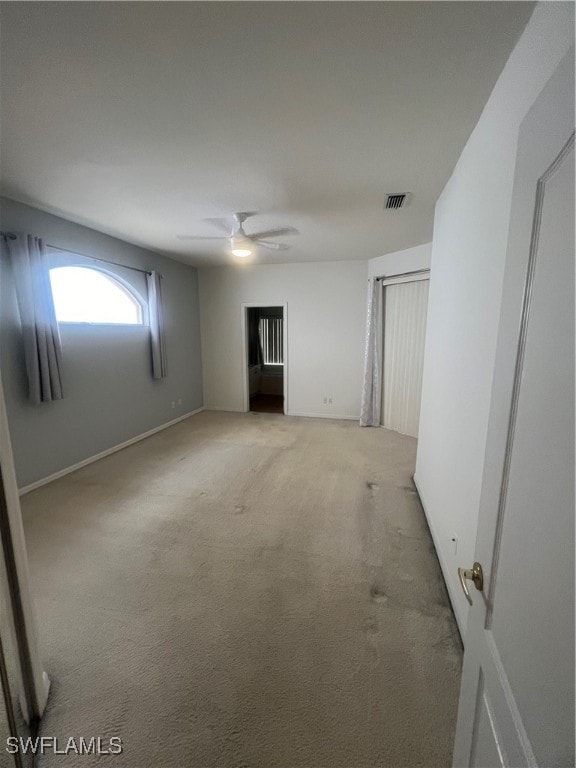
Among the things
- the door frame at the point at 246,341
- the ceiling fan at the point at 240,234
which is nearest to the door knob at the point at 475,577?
the ceiling fan at the point at 240,234

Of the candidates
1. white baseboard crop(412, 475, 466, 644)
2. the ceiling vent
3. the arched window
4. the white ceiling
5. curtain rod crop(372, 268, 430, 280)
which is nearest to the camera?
the white ceiling

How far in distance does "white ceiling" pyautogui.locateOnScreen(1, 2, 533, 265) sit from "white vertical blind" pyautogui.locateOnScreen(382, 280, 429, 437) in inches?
66.7

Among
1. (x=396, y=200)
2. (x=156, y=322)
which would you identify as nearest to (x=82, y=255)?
(x=156, y=322)

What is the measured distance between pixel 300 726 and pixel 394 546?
1177mm

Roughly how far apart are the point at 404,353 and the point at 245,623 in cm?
371

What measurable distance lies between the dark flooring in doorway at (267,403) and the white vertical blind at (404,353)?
208 cm

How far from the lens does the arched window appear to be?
3021 mm

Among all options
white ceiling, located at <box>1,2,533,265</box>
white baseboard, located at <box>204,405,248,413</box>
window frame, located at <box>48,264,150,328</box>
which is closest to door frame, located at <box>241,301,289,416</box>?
white baseboard, located at <box>204,405,248,413</box>

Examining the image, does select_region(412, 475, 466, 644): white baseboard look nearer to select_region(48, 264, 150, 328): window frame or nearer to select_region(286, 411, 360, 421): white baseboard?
select_region(286, 411, 360, 421): white baseboard

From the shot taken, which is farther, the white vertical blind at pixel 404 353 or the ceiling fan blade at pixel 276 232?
the white vertical blind at pixel 404 353

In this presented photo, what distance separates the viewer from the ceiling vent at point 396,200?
7.66 feet

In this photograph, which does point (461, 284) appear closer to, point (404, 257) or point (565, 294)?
point (565, 294)

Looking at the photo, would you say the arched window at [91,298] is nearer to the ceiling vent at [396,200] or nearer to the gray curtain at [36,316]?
the gray curtain at [36,316]

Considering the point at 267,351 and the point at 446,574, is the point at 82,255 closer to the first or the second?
the point at 446,574
